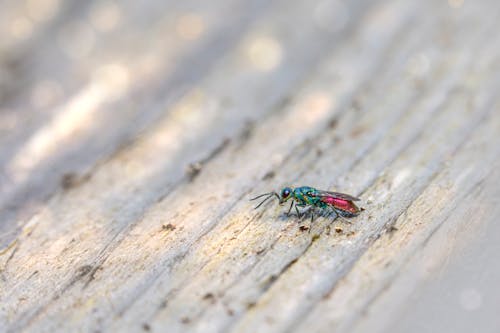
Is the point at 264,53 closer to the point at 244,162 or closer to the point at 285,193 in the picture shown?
the point at 244,162

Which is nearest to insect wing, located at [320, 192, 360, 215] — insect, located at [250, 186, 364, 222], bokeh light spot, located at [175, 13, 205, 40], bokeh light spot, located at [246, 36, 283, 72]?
insect, located at [250, 186, 364, 222]

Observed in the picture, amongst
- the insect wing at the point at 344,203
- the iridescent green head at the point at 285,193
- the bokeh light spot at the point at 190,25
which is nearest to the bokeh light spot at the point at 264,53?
the bokeh light spot at the point at 190,25

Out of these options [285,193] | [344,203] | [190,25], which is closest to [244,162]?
[285,193]

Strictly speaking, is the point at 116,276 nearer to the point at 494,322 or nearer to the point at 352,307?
the point at 352,307

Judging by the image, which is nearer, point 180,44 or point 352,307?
point 352,307

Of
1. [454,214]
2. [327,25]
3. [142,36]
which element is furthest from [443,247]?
[142,36]

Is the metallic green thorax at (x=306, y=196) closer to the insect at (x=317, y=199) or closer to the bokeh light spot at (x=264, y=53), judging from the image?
the insect at (x=317, y=199)
